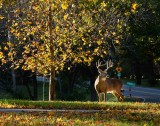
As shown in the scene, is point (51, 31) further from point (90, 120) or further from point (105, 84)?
point (90, 120)

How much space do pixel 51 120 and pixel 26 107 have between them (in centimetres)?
499

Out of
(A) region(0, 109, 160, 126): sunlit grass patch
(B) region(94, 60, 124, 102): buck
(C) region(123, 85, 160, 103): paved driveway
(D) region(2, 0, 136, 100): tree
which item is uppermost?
(D) region(2, 0, 136, 100): tree

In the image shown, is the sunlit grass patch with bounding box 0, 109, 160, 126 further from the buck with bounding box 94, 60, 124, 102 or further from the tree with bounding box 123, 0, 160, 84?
the tree with bounding box 123, 0, 160, 84

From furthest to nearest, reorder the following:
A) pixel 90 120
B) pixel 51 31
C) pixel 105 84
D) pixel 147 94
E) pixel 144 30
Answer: pixel 147 94
pixel 144 30
pixel 105 84
pixel 51 31
pixel 90 120

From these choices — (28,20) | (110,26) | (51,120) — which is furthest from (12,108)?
(110,26)

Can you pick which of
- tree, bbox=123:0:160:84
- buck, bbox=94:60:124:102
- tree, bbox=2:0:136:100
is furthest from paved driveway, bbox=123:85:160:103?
tree, bbox=2:0:136:100

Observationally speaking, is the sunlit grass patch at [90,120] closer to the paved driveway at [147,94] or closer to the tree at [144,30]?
the tree at [144,30]

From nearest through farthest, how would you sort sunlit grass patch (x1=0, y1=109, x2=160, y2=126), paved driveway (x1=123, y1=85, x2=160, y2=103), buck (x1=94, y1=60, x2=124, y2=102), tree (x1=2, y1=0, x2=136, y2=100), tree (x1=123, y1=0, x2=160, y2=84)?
sunlit grass patch (x1=0, y1=109, x2=160, y2=126) < tree (x1=2, y1=0, x2=136, y2=100) < buck (x1=94, y1=60, x2=124, y2=102) < tree (x1=123, y1=0, x2=160, y2=84) < paved driveway (x1=123, y1=85, x2=160, y2=103)

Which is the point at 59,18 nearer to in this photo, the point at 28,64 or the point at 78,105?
the point at 28,64

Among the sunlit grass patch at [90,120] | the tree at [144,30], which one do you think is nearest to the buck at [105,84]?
the tree at [144,30]

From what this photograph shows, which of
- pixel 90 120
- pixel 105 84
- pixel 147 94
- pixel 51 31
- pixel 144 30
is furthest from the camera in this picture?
pixel 147 94

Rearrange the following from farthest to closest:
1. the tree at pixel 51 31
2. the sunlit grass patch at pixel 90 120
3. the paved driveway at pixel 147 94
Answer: the paved driveway at pixel 147 94 < the tree at pixel 51 31 < the sunlit grass patch at pixel 90 120

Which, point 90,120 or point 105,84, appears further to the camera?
point 105,84

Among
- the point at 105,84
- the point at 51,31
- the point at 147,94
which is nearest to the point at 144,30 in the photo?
the point at 105,84
